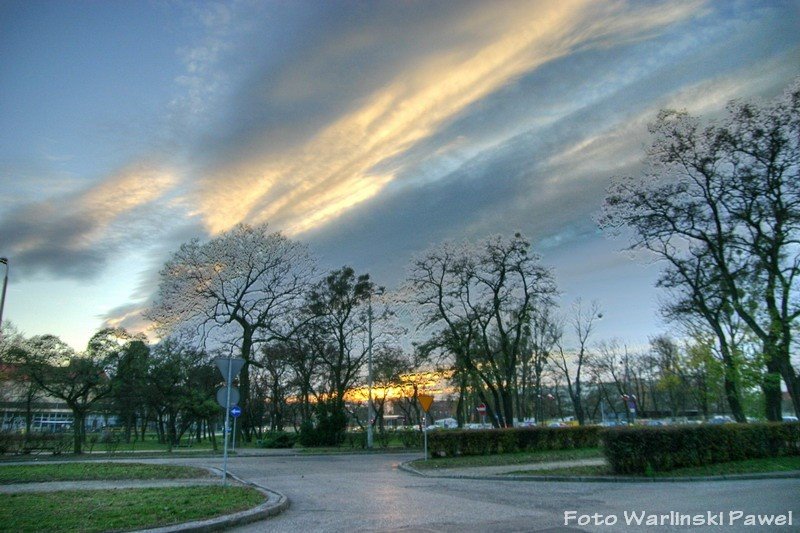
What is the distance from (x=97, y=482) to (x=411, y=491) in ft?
29.3

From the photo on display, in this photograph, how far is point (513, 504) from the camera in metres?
10.5

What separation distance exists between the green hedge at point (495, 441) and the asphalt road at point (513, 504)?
1044 centimetres

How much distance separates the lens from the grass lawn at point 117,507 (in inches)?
301

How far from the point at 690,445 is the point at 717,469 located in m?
0.98

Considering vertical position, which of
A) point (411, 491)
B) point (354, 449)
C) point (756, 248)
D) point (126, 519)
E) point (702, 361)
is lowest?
point (354, 449)

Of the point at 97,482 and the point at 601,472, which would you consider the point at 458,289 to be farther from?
the point at 97,482

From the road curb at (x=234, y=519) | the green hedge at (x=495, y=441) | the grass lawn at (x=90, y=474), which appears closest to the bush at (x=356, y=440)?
the green hedge at (x=495, y=441)

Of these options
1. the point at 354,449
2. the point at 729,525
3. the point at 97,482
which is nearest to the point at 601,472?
the point at 729,525

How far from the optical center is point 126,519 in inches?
317

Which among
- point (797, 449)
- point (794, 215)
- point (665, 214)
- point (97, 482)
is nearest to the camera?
point (97, 482)

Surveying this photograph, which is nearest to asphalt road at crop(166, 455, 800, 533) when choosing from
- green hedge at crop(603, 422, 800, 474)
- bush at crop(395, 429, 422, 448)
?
green hedge at crop(603, 422, 800, 474)

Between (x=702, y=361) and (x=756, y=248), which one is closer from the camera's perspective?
(x=756, y=248)

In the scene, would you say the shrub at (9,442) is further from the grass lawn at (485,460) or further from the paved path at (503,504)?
the grass lawn at (485,460)

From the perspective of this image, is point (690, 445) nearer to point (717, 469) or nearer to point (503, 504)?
point (717, 469)
